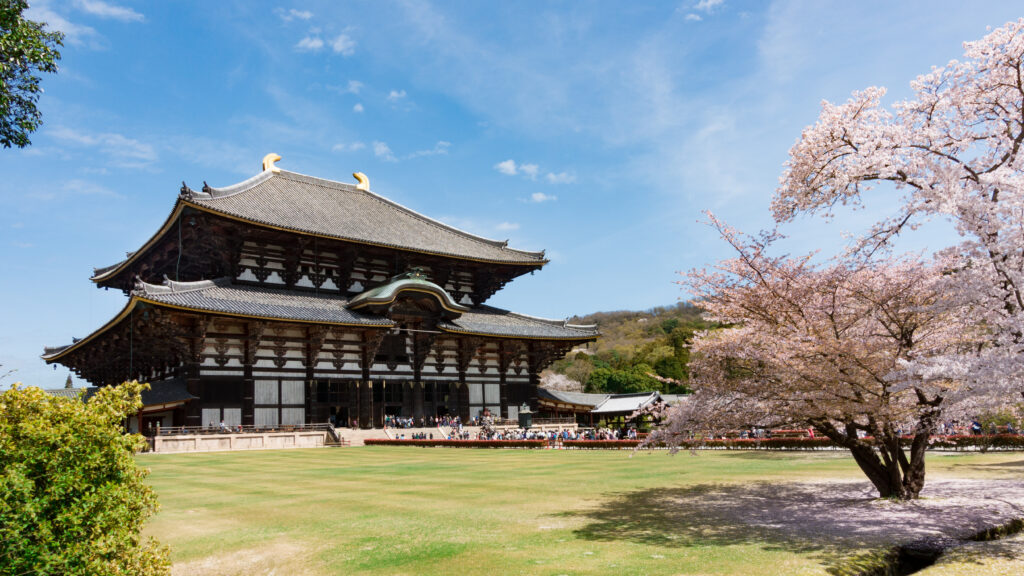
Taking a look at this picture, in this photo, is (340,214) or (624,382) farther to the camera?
(624,382)

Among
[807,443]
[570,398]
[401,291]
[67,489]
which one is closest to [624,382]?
[570,398]

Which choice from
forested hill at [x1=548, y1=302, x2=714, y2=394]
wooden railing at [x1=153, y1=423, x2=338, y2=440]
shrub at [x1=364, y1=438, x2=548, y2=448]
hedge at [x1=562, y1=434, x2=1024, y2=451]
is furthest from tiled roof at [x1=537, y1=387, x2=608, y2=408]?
hedge at [x1=562, y1=434, x2=1024, y2=451]

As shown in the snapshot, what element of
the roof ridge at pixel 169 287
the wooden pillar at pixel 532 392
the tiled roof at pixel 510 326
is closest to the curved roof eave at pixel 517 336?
the tiled roof at pixel 510 326

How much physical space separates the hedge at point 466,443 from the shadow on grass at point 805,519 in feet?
59.1

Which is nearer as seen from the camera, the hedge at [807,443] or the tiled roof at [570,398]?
Result: the hedge at [807,443]

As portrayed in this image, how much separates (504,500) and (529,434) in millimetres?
A: 27082

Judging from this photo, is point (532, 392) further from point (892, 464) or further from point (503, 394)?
point (892, 464)

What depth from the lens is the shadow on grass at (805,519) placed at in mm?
8359

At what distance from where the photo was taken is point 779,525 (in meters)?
9.64

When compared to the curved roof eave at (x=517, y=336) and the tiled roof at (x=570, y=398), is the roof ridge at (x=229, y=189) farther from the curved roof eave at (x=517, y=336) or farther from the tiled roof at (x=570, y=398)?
the tiled roof at (x=570, y=398)

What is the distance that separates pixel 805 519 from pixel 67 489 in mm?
9507

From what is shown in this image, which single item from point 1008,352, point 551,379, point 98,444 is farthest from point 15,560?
point 551,379

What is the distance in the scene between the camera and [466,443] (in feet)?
107

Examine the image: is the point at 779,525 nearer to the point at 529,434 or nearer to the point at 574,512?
the point at 574,512
